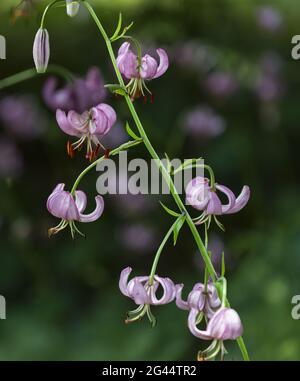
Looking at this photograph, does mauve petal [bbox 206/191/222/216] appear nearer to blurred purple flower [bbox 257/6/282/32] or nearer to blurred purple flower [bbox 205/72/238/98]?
blurred purple flower [bbox 205/72/238/98]

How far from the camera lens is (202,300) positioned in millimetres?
1062

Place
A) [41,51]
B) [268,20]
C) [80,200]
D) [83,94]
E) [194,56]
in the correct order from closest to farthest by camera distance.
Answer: [80,200]
[41,51]
[83,94]
[194,56]
[268,20]

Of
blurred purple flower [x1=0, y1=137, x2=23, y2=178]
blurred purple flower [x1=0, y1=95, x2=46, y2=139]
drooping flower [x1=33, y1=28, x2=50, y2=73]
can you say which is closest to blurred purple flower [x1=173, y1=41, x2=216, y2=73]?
blurred purple flower [x1=0, y1=95, x2=46, y2=139]

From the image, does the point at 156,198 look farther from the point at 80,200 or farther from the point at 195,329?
the point at 195,329

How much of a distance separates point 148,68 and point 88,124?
0.12m

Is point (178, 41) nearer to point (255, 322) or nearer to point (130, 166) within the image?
point (130, 166)

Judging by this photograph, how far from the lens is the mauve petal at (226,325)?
0.95 metres

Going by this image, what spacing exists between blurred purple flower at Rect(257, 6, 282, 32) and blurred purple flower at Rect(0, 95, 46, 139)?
4.20 ft

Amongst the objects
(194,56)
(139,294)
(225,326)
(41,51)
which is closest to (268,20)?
(194,56)

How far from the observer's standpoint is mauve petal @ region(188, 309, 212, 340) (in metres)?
1.00

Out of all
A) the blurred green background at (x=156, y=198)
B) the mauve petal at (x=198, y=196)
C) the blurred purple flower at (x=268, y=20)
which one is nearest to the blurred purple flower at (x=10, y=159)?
the blurred green background at (x=156, y=198)

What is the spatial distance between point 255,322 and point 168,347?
1.21 ft

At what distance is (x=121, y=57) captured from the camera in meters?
1.12
